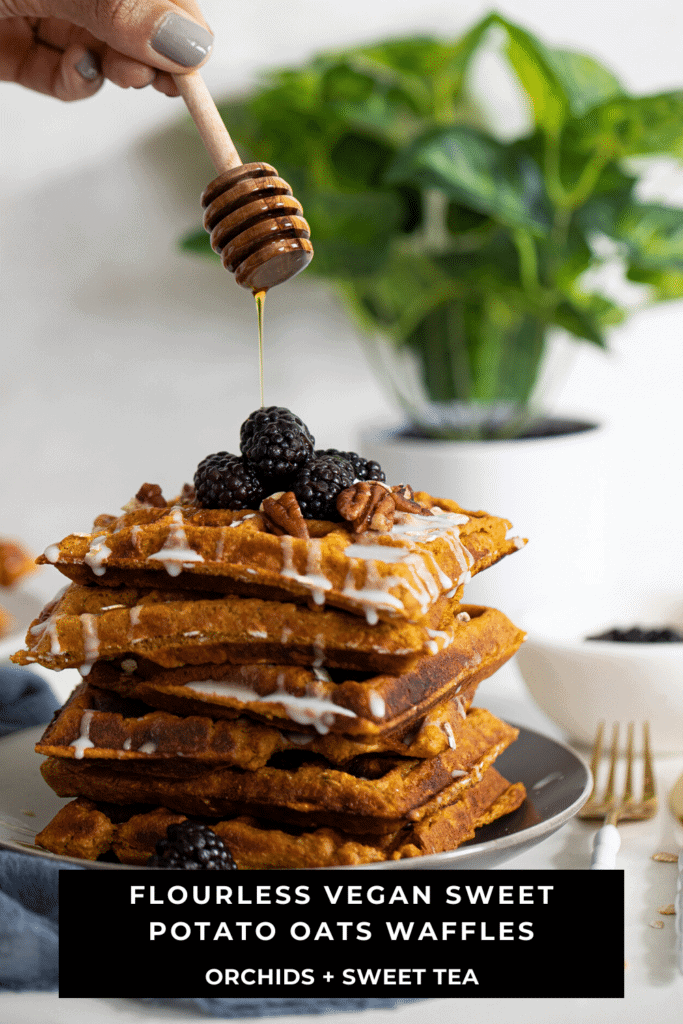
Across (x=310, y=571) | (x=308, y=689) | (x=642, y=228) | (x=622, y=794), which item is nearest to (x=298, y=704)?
(x=308, y=689)

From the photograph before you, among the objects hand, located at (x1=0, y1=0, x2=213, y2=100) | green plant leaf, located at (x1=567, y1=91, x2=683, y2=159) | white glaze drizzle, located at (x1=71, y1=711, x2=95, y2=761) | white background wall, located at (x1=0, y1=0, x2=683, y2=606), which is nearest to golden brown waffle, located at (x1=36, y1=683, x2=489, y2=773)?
white glaze drizzle, located at (x1=71, y1=711, x2=95, y2=761)

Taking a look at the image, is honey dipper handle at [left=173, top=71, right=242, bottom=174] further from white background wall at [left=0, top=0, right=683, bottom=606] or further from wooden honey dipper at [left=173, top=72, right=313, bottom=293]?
white background wall at [left=0, top=0, right=683, bottom=606]

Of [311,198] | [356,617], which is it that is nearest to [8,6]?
[356,617]

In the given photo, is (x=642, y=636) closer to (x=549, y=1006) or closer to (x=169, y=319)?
(x=549, y=1006)

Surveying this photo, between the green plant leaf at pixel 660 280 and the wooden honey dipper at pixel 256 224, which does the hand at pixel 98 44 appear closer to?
the wooden honey dipper at pixel 256 224

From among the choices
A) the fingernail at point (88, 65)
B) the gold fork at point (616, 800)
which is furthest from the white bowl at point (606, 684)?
the fingernail at point (88, 65)

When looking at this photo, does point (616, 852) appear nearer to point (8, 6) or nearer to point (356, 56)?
point (8, 6)

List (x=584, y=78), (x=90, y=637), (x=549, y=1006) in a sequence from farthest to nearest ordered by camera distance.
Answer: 1. (x=584, y=78)
2. (x=90, y=637)
3. (x=549, y=1006)
